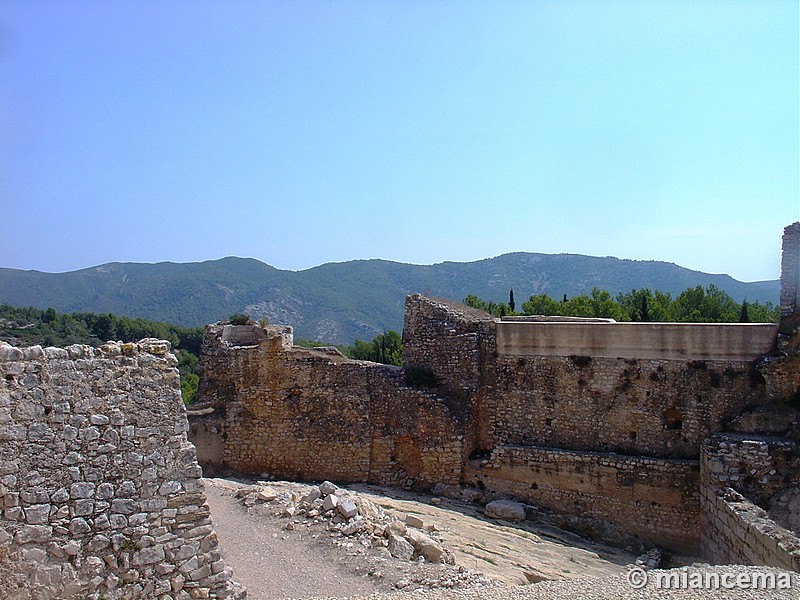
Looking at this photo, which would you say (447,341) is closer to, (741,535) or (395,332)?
(741,535)

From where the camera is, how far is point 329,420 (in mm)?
17141

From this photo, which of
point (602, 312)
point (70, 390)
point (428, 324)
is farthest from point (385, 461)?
point (602, 312)

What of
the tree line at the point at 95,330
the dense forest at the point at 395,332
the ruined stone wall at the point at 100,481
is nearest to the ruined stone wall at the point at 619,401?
the dense forest at the point at 395,332

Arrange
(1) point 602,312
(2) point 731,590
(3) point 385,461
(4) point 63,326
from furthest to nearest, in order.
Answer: (4) point 63,326 → (1) point 602,312 → (3) point 385,461 → (2) point 731,590

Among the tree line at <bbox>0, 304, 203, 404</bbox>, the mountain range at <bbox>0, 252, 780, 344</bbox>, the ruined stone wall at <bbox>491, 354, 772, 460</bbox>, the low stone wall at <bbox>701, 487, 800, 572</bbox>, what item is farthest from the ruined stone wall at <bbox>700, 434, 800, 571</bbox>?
the mountain range at <bbox>0, 252, 780, 344</bbox>

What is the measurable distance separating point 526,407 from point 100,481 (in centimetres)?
1216

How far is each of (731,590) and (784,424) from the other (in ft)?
24.7

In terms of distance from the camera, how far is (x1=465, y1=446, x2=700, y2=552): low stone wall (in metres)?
14.7

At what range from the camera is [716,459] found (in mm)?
13727

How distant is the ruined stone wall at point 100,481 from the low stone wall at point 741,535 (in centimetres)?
846

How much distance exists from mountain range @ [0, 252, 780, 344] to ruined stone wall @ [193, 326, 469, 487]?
82492mm

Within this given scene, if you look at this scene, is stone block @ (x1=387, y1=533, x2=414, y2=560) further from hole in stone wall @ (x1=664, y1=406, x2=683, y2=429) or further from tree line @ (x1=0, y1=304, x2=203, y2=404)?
tree line @ (x1=0, y1=304, x2=203, y2=404)

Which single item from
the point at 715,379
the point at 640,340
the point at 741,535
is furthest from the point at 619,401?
the point at 741,535

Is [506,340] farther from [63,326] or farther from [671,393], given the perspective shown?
[63,326]
